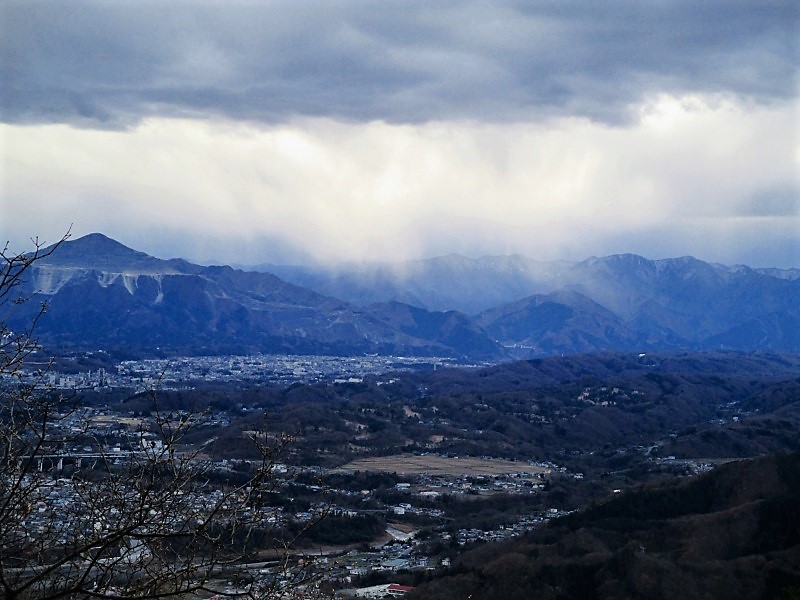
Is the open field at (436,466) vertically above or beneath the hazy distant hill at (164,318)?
beneath

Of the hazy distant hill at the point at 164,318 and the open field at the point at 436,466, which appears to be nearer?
the open field at the point at 436,466

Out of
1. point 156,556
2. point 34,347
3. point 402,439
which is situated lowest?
point 402,439

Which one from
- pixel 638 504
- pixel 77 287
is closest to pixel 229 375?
pixel 77 287

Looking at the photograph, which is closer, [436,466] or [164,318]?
[436,466]

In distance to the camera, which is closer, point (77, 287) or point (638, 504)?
point (638, 504)

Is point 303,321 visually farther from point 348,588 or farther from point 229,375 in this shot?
point 348,588
